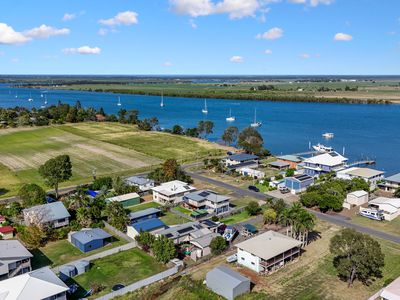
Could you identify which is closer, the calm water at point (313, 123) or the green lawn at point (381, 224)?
the green lawn at point (381, 224)

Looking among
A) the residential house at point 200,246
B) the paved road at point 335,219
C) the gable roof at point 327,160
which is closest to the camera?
the residential house at point 200,246

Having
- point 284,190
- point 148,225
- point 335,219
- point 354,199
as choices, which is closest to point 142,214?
point 148,225

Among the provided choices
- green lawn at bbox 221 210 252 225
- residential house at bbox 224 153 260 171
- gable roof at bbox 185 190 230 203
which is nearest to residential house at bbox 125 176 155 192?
gable roof at bbox 185 190 230 203

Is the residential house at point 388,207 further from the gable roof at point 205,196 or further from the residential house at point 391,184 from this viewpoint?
the gable roof at point 205,196

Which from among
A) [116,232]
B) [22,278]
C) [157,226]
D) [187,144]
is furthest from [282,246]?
[187,144]

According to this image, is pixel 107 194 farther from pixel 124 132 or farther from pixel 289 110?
pixel 289 110

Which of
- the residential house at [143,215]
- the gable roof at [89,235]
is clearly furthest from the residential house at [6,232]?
the residential house at [143,215]

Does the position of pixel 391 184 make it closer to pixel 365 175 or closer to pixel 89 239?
pixel 365 175
